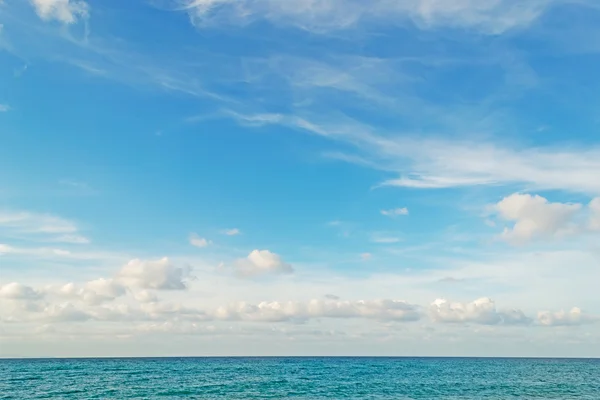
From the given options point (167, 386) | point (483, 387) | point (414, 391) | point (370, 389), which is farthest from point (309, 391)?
point (483, 387)

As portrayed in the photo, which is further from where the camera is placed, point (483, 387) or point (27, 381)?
point (27, 381)

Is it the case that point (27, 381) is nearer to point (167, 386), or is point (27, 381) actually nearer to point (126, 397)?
point (167, 386)

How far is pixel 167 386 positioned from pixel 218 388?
8.56 m

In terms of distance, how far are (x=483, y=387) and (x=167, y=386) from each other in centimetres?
4986

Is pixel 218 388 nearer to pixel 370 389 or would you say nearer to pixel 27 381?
pixel 370 389

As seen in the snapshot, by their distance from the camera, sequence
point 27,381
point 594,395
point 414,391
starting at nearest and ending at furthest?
point 594,395
point 414,391
point 27,381

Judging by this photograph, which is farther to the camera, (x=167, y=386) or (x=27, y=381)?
(x=27, y=381)

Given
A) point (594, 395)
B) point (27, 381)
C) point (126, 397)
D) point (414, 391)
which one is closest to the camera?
point (126, 397)

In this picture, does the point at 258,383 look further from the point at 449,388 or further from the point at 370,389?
the point at 449,388

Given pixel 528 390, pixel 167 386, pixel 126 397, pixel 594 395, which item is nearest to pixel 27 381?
pixel 167 386

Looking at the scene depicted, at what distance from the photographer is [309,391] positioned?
69938 millimetres

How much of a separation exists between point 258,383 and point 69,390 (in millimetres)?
28394

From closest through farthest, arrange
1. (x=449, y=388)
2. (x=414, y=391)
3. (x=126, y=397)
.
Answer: (x=126, y=397) < (x=414, y=391) < (x=449, y=388)

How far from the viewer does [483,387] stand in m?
78.2
